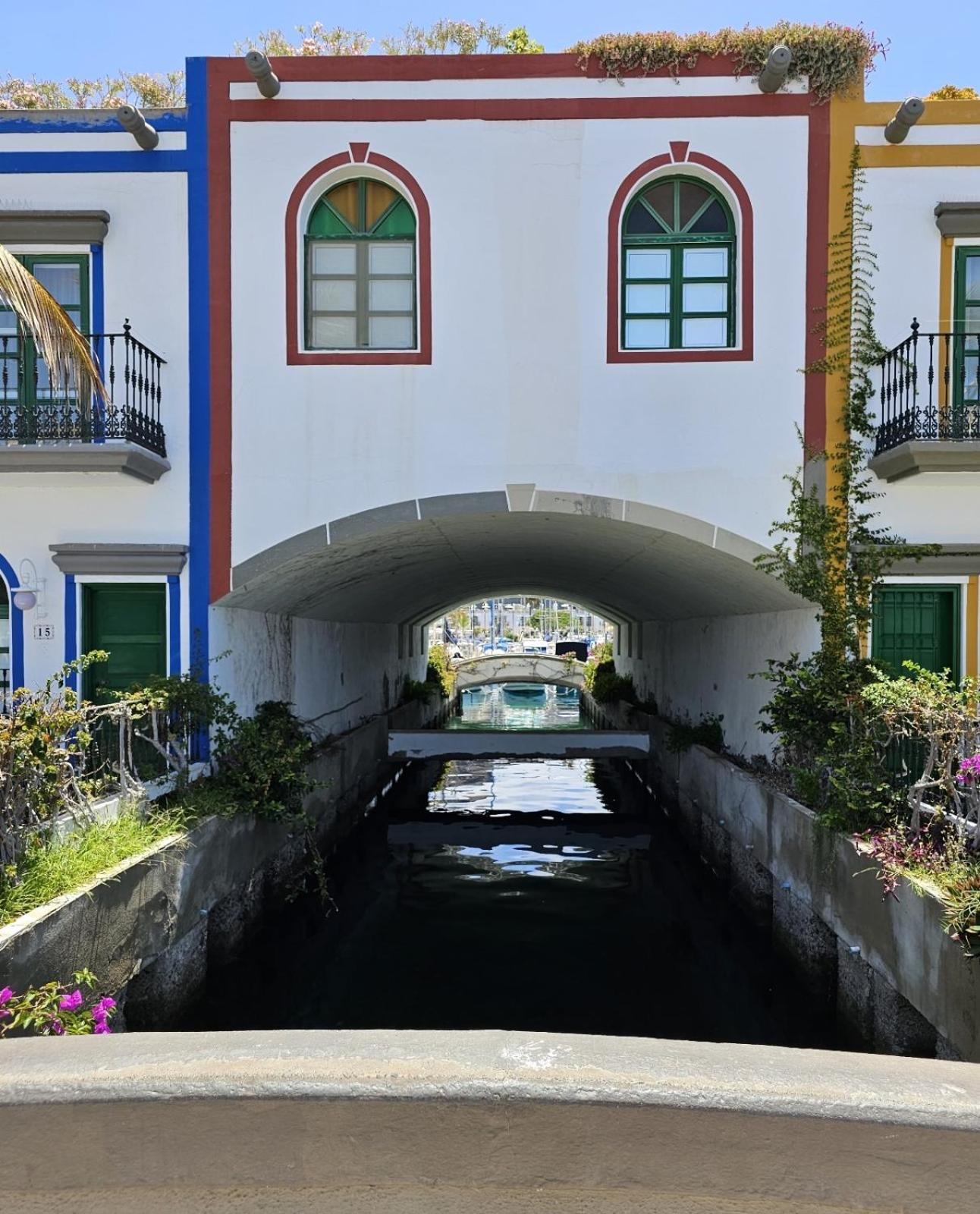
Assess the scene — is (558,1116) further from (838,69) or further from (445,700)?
(445,700)

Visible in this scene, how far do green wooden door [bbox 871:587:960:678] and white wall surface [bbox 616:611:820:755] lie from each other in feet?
2.62

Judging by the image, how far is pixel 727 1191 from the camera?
2287mm

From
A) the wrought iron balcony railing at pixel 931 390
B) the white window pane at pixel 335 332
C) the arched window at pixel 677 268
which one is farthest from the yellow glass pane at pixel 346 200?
the wrought iron balcony railing at pixel 931 390

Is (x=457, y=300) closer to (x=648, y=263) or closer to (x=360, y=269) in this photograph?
(x=360, y=269)

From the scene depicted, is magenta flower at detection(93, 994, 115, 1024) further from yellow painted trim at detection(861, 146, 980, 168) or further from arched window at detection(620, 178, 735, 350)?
yellow painted trim at detection(861, 146, 980, 168)

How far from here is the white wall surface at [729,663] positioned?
11180 millimetres

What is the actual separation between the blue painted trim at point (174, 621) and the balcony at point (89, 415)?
1.20 m

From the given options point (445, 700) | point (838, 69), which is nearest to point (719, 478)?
point (838, 69)

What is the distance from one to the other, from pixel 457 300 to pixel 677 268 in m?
2.45

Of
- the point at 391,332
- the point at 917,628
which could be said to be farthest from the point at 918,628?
the point at 391,332

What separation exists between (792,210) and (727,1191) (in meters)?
9.86

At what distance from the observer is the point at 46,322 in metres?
7.28

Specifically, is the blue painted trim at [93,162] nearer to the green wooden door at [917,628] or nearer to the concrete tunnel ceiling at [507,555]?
the concrete tunnel ceiling at [507,555]

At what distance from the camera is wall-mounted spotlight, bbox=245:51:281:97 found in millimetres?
9305
